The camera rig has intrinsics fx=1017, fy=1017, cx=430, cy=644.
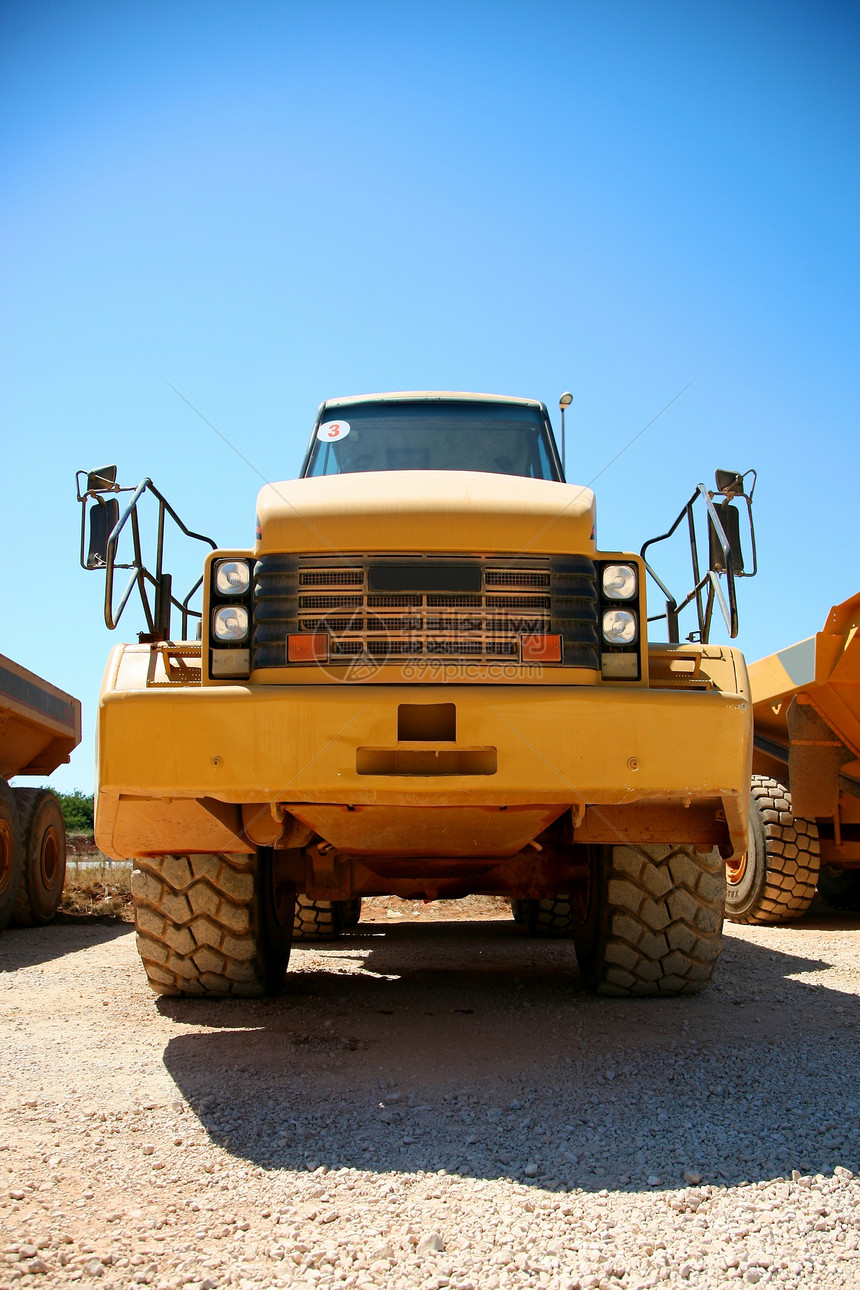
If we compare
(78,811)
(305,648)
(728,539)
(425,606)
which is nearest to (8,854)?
(305,648)

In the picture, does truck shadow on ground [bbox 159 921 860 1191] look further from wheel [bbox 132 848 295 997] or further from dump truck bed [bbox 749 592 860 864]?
dump truck bed [bbox 749 592 860 864]

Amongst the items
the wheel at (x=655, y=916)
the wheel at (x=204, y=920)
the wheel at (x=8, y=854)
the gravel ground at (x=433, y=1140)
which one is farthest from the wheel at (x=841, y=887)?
the wheel at (x=8, y=854)

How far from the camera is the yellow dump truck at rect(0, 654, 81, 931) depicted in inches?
346

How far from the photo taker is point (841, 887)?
10570 millimetres

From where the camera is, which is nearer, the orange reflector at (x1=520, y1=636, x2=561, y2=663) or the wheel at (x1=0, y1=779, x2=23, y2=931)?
the orange reflector at (x1=520, y1=636, x2=561, y2=663)

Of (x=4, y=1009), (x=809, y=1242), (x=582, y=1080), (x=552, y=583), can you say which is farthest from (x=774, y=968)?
(x=4, y=1009)

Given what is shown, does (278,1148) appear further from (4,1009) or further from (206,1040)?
(4,1009)

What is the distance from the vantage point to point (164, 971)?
484 cm

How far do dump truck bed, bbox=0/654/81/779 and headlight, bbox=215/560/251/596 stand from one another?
5654 millimetres

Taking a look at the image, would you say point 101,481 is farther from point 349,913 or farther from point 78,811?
point 78,811

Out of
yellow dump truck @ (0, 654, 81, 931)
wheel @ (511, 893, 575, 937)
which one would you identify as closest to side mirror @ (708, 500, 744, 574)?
wheel @ (511, 893, 575, 937)

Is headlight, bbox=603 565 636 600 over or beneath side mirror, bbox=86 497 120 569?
beneath

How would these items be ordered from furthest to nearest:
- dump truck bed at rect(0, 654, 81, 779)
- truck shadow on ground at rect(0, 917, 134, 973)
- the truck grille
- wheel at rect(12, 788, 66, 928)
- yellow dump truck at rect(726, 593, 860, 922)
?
wheel at rect(12, 788, 66, 928), dump truck bed at rect(0, 654, 81, 779), yellow dump truck at rect(726, 593, 860, 922), truck shadow on ground at rect(0, 917, 134, 973), the truck grille

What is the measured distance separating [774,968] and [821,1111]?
3.04 m
